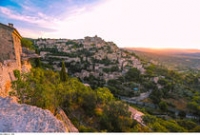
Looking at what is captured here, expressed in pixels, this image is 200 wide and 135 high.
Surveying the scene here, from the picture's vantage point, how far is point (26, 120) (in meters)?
1.89

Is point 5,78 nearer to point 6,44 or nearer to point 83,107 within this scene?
point 6,44

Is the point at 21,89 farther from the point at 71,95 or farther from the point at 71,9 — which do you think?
the point at 71,95

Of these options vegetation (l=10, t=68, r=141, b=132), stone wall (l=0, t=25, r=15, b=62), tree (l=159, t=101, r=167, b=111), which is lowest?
tree (l=159, t=101, r=167, b=111)

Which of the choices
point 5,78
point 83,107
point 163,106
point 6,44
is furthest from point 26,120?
point 163,106

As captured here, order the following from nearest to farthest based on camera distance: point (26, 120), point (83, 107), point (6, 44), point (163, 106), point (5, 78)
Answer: point (26, 120) → point (5, 78) → point (6, 44) → point (83, 107) → point (163, 106)

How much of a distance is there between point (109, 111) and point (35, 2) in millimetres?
5245

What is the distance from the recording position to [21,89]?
381cm

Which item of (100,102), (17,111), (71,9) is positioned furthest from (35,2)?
(100,102)

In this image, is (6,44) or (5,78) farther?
(6,44)

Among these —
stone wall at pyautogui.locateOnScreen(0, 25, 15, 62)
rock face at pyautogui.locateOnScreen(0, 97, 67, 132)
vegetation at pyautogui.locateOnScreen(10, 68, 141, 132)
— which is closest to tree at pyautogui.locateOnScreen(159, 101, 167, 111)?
vegetation at pyautogui.locateOnScreen(10, 68, 141, 132)

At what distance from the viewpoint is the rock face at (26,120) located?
1750mm

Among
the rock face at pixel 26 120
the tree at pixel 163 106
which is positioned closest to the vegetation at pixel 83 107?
the rock face at pixel 26 120

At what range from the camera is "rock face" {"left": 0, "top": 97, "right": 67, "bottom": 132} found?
1750 millimetres

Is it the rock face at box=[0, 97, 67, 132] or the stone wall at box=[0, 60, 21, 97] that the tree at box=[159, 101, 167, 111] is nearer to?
the stone wall at box=[0, 60, 21, 97]
